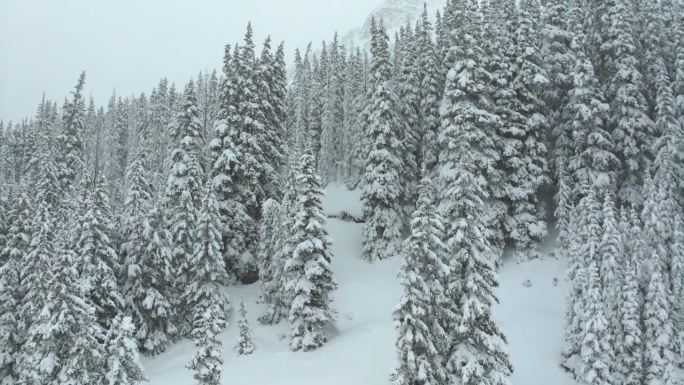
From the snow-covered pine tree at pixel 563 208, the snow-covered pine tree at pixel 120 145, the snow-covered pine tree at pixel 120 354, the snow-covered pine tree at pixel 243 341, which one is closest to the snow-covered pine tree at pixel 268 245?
the snow-covered pine tree at pixel 243 341

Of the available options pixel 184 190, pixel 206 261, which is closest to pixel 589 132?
pixel 206 261

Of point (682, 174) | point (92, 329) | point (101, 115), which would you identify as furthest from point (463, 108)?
point (101, 115)

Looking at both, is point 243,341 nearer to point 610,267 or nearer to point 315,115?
point 610,267

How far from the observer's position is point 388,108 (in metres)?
44.2

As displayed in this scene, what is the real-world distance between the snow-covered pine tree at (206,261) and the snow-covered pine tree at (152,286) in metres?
1.60

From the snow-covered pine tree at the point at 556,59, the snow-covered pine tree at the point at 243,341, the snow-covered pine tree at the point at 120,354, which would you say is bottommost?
the snow-covered pine tree at the point at 243,341

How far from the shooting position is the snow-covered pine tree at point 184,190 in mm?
37000

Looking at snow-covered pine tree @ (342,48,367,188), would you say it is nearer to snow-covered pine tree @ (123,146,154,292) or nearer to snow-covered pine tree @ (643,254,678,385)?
snow-covered pine tree @ (123,146,154,292)

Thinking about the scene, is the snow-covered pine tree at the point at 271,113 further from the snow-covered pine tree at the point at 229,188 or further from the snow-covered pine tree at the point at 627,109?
the snow-covered pine tree at the point at 627,109

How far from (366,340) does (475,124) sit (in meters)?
17.0

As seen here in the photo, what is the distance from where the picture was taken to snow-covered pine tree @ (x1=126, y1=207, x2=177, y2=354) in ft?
113

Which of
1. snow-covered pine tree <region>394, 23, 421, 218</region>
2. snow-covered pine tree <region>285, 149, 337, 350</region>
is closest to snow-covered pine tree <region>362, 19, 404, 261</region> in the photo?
snow-covered pine tree <region>394, 23, 421, 218</region>

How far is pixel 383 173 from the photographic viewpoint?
1725 inches

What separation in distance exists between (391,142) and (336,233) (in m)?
10.7
